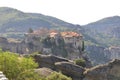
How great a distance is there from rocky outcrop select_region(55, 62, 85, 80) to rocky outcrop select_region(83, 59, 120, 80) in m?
2.49

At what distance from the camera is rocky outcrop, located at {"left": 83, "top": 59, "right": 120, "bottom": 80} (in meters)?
71.4

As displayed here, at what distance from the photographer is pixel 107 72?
236ft

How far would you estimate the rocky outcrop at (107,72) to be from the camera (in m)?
71.4

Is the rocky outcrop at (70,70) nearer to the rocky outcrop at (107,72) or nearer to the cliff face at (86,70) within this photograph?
the cliff face at (86,70)

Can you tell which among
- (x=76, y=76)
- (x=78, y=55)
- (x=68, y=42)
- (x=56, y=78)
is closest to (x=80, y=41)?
(x=68, y=42)

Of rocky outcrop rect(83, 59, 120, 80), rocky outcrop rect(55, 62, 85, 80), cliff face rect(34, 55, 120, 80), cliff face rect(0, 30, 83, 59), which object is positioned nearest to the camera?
rocky outcrop rect(83, 59, 120, 80)

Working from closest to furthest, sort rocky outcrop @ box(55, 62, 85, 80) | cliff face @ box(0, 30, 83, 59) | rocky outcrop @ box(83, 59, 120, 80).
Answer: rocky outcrop @ box(83, 59, 120, 80)
rocky outcrop @ box(55, 62, 85, 80)
cliff face @ box(0, 30, 83, 59)

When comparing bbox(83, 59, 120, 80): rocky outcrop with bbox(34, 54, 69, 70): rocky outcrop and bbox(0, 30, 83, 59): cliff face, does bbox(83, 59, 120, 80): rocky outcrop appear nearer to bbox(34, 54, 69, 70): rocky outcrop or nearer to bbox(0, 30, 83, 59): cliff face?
bbox(34, 54, 69, 70): rocky outcrop

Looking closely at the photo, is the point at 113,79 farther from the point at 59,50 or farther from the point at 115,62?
the point at 59,50

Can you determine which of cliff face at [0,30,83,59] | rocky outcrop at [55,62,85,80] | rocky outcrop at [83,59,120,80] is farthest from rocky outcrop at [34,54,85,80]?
cliff face at [0,30,83,59]

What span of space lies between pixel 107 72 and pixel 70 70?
704cm

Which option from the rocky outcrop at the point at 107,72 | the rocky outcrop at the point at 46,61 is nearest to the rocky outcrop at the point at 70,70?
the rocky outcrop at the point at 107,72

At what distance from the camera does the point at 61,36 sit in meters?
185

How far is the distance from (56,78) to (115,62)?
3060cm
